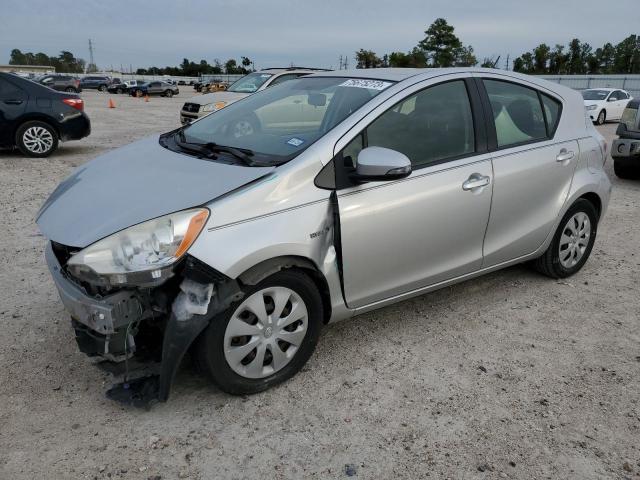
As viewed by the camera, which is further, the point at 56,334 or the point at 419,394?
the point at 56,334

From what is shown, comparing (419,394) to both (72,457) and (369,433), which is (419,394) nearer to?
(369,433)

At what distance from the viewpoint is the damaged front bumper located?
246 cm

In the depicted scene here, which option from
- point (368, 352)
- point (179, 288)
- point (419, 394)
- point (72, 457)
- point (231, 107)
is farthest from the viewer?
point (231, 107)

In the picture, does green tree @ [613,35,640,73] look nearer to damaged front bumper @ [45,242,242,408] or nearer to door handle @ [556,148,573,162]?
door handle @ [556,148,573,162]

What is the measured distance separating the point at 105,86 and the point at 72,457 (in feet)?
187

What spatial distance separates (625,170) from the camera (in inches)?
347

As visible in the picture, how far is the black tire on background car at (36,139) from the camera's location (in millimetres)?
9266

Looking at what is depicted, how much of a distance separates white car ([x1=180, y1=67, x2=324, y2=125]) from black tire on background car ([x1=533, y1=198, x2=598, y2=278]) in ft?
27.5

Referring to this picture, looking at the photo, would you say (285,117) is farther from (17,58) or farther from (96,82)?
(17,58)

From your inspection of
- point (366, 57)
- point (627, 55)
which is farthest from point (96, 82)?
point (627, 55)

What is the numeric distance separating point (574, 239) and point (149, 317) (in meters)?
3.34

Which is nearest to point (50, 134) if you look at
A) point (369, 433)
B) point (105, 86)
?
point (369, 433)

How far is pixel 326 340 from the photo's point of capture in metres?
3.44

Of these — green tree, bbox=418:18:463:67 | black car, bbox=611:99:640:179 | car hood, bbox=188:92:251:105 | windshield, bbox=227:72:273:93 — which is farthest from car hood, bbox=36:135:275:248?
green tree, bbox=418:18:463:67
